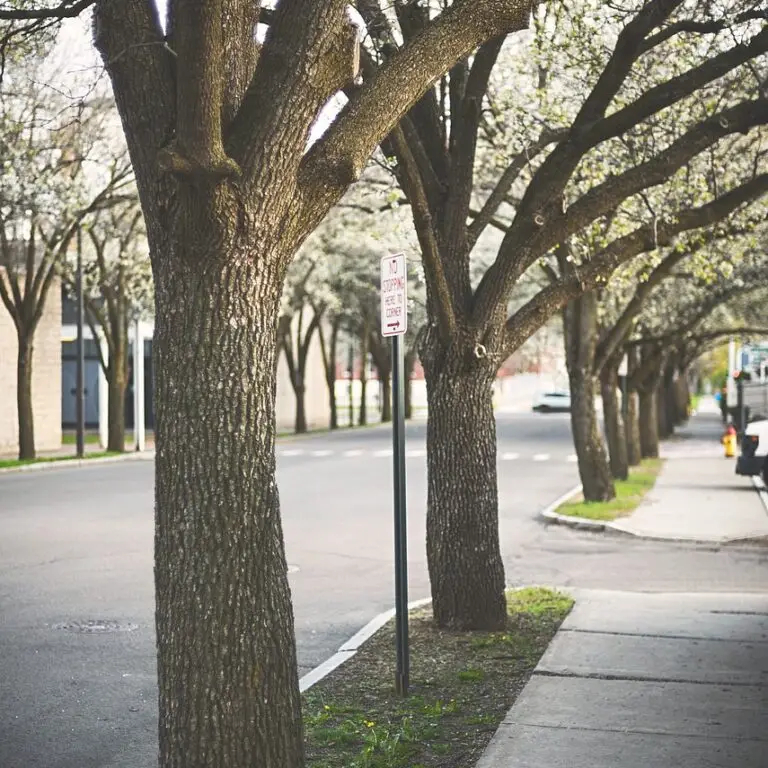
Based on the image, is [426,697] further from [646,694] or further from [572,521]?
[572,521]

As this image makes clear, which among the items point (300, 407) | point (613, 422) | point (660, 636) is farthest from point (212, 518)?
point (300, 407)

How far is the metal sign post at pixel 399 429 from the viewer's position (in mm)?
6414

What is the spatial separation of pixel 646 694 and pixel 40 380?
28.7 meters

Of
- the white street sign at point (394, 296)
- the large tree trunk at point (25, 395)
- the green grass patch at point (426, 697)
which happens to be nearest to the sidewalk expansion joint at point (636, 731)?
the green grass patch at point (426, 697)

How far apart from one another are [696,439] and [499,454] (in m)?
13.3

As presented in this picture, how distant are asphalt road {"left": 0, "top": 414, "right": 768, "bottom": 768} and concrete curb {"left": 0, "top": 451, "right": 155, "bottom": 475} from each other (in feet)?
5.71

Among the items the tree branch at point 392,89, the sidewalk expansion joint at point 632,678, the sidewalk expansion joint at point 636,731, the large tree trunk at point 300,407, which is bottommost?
the sidewalk expansion joint at point 632,678

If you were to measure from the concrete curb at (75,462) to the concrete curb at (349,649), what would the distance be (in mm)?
16558

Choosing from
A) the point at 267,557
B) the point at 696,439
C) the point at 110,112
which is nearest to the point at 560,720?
the point at 267,557

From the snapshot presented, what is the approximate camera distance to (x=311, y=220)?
499 cm

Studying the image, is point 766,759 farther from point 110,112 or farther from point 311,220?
point 110,112

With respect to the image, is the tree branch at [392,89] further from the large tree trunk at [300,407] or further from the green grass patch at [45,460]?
the large tree trunk at [300,407]

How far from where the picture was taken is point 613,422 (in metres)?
22.3

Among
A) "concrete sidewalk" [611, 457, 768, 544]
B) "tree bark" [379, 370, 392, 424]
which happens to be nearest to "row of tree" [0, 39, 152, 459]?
"concrete sidewalk" [611, 457, 768, 544]
